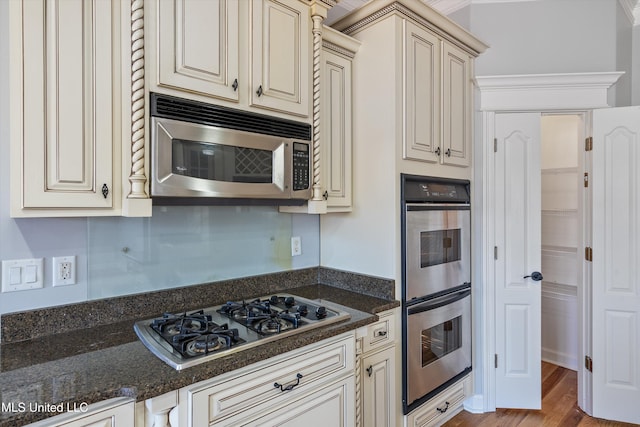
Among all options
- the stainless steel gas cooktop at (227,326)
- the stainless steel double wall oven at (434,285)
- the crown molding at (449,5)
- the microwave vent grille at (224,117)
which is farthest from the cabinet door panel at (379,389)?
the crown molding at (449,5)

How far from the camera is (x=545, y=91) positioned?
8.14ft

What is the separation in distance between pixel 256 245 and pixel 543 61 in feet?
7.69

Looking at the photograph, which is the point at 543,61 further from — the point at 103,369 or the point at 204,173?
the point at 103,369

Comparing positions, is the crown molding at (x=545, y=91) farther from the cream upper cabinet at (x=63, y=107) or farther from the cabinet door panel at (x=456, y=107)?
the cream upper cabinet at (x=63, y=107)

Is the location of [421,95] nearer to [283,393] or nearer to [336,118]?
[336,118]

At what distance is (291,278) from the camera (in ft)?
7.31

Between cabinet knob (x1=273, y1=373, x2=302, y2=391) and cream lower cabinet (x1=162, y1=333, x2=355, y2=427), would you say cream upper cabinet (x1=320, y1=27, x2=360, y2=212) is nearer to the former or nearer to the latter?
cream lower cabinet (x1=162, y1=333, x2=355, y2=427)

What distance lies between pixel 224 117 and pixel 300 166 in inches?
17.9

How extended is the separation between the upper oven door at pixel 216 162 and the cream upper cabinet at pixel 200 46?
0.17 m

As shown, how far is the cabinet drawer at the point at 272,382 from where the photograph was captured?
117 cm

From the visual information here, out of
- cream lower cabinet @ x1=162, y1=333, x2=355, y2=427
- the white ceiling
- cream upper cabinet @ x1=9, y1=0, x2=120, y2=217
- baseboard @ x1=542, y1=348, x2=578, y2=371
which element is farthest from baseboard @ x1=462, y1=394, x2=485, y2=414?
the white ceiling

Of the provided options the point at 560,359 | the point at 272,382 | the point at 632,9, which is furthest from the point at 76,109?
the point at 560,359

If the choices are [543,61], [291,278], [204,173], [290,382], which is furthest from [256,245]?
[543,61]

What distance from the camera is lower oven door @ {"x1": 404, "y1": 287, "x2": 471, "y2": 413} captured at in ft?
6.79
